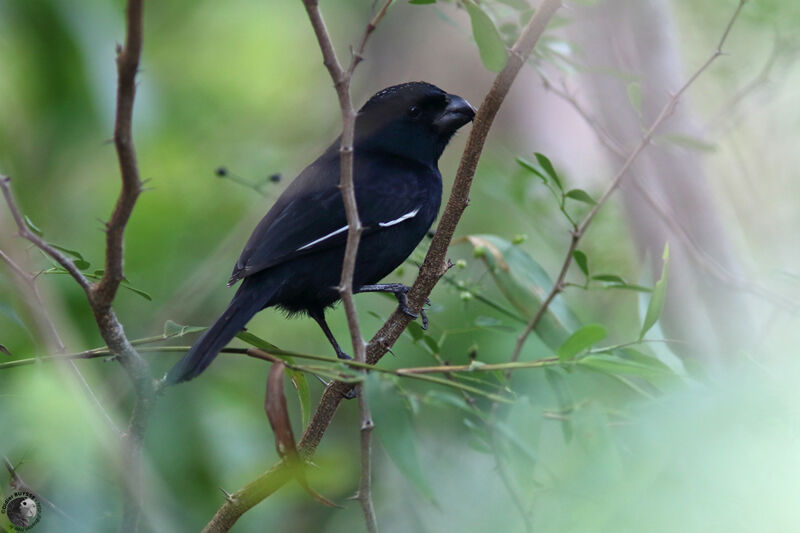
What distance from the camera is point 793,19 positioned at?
3.99 metres

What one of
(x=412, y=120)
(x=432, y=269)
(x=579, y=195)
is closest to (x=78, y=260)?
(x=432, y=269)

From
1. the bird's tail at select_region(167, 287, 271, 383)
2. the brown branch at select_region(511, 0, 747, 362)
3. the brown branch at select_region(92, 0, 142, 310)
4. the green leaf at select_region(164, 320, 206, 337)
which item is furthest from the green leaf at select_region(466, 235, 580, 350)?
the brown branch at select_region(92, 0, 142, 310)

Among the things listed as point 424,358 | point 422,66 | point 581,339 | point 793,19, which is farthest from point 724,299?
point 422,66

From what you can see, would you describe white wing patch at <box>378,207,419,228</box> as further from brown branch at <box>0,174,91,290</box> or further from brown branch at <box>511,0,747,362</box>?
brown branch at <box>0,174,91,290</box>

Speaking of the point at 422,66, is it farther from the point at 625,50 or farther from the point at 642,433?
the point at 642,433

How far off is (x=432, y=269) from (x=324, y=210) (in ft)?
2.27

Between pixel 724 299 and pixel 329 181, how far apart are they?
2184 millimetres

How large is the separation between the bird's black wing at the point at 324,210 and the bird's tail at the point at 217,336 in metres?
0.10

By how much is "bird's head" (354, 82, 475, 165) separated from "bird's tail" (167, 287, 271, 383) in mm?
1069

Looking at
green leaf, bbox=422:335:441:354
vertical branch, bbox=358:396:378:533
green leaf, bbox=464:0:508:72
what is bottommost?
green leaf, bbox=422:335:441:354

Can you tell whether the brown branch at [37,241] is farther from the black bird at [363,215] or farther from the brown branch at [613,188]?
the brown branch at [613,188]

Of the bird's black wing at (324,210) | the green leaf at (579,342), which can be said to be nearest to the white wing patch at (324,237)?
the bird's black wing at (324,210)

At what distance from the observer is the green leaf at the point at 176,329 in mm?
2000

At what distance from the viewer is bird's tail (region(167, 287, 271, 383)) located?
2059mm
